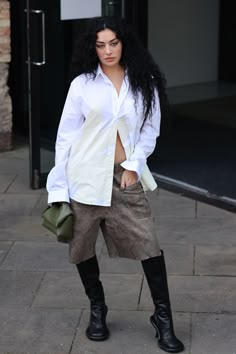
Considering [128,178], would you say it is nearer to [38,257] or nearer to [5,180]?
[38,257]

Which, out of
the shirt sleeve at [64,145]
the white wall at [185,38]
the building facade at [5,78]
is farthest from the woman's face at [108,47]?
the white wall at [185,38]

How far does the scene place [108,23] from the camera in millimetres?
3814

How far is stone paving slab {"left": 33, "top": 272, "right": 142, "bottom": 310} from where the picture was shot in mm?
4582

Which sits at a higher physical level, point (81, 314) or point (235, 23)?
point (235, 23)

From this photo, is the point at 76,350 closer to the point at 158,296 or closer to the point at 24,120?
the point at 158,296

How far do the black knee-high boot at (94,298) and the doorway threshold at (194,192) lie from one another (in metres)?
2.34

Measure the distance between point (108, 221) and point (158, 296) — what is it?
0.44m

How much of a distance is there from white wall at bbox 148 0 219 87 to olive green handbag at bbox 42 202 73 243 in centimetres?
754

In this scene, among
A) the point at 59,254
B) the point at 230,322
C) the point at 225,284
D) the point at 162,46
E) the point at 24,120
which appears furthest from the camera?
the point at 162,46

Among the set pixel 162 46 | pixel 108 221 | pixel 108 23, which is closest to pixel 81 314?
pixel 108 221

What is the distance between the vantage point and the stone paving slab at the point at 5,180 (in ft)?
22.9

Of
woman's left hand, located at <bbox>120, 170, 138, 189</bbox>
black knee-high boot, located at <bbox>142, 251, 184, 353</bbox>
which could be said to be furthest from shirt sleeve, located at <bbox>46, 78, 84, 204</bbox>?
black knee-high boot, located at <bbox>142, 251, 184, 353</bbox>

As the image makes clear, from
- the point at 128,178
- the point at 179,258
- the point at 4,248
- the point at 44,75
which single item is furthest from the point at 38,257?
the point at 44,75

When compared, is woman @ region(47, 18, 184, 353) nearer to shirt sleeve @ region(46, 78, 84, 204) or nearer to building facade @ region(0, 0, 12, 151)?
shirt sleeve @ region(46, 78, 84, 204)
